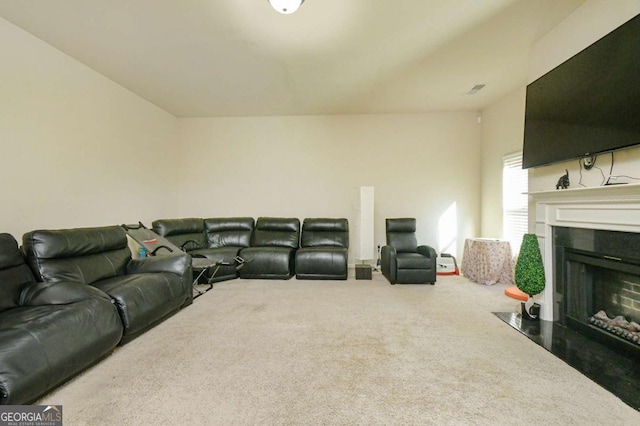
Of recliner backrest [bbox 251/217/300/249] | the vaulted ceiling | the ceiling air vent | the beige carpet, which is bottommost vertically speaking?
the beige carpet

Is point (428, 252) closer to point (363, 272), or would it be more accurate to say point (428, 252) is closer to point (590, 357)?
point (363, 272)

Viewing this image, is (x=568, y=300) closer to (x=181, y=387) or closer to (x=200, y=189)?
(x=181, y=387)

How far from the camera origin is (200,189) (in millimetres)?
5184

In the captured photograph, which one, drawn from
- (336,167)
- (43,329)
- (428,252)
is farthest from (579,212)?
(43,329)

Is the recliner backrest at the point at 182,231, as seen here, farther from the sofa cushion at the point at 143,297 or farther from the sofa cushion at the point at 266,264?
the sofa cushion at the point at 143,297

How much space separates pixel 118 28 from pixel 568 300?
4839 mm

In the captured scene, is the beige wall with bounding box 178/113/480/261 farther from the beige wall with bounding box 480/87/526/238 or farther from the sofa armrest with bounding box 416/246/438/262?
the sofa armrest with bounding box 416/246/438/262

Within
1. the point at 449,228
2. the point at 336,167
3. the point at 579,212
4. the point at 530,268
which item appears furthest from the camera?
the point at 336,167

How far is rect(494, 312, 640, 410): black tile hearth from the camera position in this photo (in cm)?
156

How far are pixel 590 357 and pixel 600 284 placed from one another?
0.70m

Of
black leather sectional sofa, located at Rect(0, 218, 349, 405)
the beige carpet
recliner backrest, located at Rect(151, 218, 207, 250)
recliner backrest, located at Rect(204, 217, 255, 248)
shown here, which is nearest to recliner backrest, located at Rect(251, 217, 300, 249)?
recliner backrest, located at Rect(204, 217, 255, 248)

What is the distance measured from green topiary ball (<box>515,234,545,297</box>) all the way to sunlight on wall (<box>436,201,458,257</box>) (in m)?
2.20

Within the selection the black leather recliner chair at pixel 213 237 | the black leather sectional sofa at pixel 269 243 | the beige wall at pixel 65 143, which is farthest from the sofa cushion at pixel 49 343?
the black leather sectional sofa at pixel 269 243

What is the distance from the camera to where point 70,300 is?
1.84 meters
